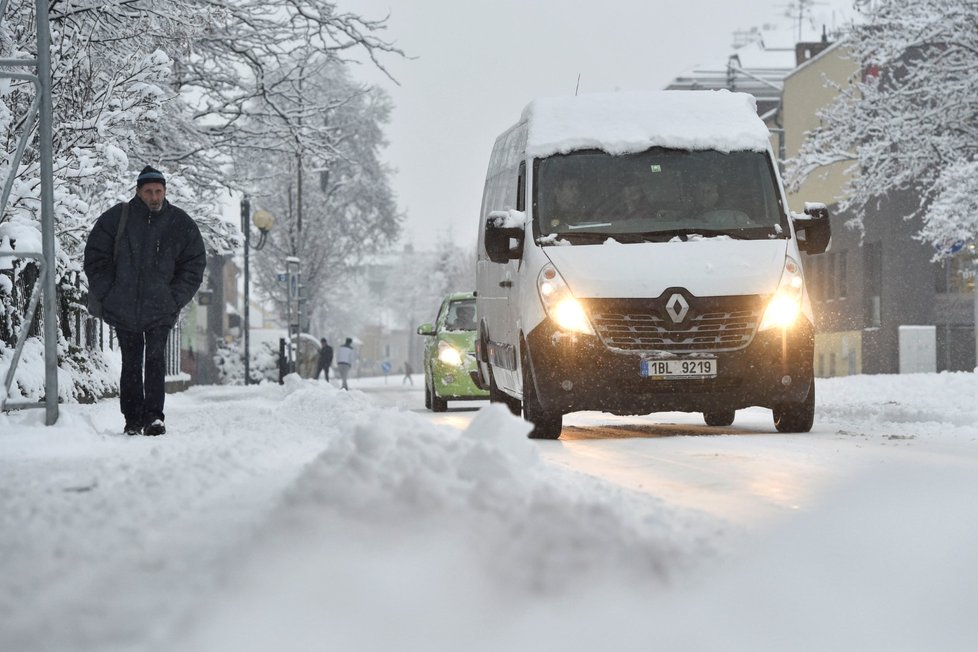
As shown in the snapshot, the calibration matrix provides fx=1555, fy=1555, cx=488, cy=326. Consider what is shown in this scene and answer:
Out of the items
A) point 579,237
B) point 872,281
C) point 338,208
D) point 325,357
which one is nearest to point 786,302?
point 579,237

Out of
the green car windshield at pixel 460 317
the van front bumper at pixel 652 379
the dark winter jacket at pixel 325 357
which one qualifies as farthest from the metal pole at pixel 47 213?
the dark winter jacket at pixel 325 357

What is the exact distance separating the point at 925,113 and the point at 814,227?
16.2m

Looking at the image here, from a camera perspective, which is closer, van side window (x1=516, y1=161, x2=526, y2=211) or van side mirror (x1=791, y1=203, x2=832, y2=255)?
van side mirror (x1=791, y1=203, x2=832, y2=255)

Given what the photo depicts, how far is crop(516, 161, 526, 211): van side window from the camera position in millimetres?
11858

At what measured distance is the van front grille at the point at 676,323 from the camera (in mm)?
10844

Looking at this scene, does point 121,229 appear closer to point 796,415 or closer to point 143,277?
point 143,277

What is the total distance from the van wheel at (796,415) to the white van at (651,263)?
1cm

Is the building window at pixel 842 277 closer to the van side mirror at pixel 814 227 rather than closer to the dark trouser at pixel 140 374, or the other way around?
the van side mirror at pixel 814 227

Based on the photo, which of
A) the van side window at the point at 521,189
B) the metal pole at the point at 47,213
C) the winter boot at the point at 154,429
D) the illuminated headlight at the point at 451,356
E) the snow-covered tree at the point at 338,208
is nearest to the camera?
the metal pole at the point at 47,213

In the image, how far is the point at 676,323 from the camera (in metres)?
10.9

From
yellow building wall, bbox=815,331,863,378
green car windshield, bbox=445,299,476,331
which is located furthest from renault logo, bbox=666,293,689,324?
yellow building wall, bbox=815,331,863,378

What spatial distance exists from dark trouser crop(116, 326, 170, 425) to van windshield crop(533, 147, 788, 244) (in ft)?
9.43

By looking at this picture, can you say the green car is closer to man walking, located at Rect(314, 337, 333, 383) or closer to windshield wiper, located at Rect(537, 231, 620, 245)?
windshield wiper, located at Rect(537, 231, 620, 245)

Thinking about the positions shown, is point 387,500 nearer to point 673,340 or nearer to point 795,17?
point 673,340
